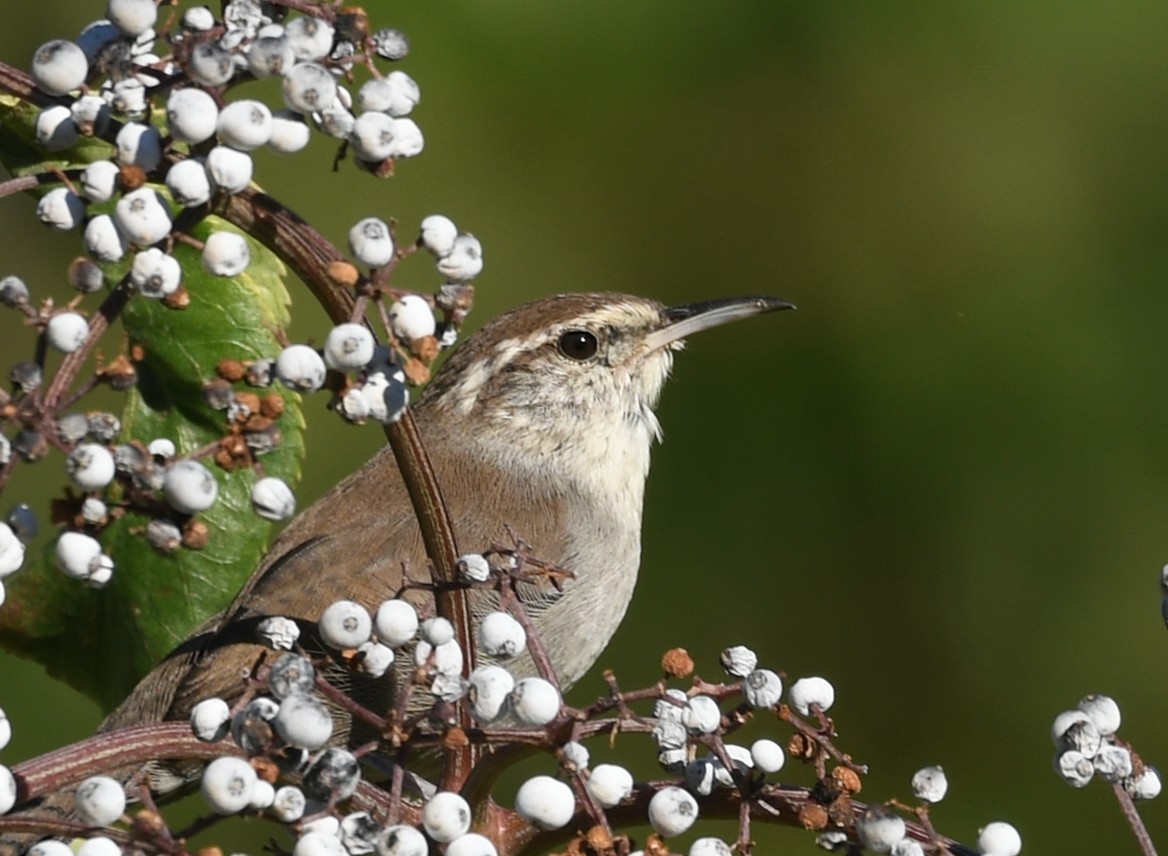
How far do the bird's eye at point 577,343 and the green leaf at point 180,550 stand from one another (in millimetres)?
1706

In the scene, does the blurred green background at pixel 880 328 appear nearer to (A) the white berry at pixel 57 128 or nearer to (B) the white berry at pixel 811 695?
(B) the white berry at pixel 811 695

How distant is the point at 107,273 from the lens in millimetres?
2752

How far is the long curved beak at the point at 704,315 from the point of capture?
409 centimetres

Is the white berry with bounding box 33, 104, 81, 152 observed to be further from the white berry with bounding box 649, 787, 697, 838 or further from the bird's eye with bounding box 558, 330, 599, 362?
the bird's eye with bounding box 558, 330, 599, 362

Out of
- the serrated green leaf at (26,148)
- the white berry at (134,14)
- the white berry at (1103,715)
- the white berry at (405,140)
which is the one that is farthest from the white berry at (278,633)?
the white berry at (1103,715)

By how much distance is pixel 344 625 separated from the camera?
1.81 metres

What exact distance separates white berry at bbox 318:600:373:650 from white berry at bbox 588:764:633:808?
30cm

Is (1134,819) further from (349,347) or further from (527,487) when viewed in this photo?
(527,487)

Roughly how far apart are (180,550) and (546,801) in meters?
1.01

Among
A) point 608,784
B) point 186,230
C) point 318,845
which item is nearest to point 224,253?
point 186,230

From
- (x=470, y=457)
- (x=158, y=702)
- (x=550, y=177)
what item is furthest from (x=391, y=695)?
(x=550, y=177)

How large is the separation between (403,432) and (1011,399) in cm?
331

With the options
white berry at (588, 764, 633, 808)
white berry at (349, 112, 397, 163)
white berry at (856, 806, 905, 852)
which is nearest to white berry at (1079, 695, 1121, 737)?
white berry at (856, 806, 905, 852)

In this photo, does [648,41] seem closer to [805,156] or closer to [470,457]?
[805,156]
